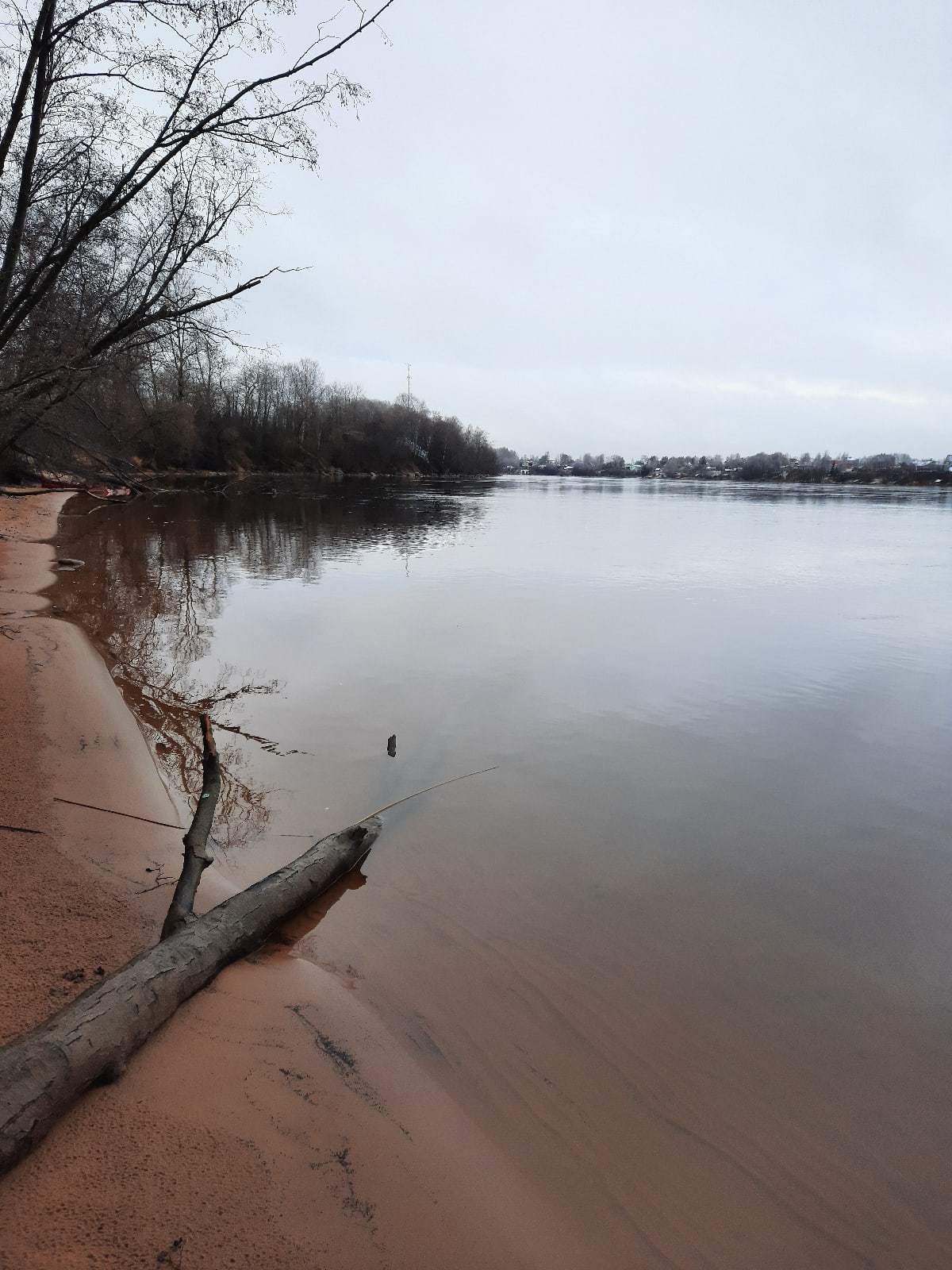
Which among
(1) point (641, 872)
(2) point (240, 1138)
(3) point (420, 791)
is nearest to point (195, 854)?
(2) point (240, 1138)

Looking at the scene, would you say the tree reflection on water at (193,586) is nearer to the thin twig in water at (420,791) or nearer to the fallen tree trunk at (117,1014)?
the thin twig in water at (420,791)

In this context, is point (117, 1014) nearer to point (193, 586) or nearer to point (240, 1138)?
point (240, 1138)

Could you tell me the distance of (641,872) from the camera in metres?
5.41

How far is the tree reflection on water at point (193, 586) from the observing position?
7324 mm

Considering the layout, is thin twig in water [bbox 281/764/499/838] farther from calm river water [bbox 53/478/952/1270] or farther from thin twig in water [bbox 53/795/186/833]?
thin twig in water [bbox 53/795/186/833]

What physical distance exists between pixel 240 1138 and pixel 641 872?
140 inches

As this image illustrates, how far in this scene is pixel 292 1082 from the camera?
10.1 ft

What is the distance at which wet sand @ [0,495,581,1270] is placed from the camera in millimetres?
2291

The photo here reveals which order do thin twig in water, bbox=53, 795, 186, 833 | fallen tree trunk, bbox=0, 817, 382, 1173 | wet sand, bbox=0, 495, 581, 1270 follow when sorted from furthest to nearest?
thin twig in water, bbox=53, 795, 186, 833 < fallen tree trunk, bbox=0, 817, 382, 1173 < wet sand, bbox=0, 495, 581, 1270

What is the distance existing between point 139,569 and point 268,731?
14.0m

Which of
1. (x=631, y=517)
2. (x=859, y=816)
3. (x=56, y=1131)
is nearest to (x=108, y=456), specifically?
(x=56, y=1131)

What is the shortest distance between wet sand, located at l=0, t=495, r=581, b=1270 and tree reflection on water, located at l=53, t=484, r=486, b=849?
1800 millimetres

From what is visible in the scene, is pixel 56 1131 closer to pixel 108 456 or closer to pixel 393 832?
pixel 393 832

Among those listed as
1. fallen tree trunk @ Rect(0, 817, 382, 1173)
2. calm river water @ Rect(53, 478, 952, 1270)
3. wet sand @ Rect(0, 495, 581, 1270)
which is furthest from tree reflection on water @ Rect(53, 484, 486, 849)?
wet sand @ Rect(0, 495, 581, 1270)
